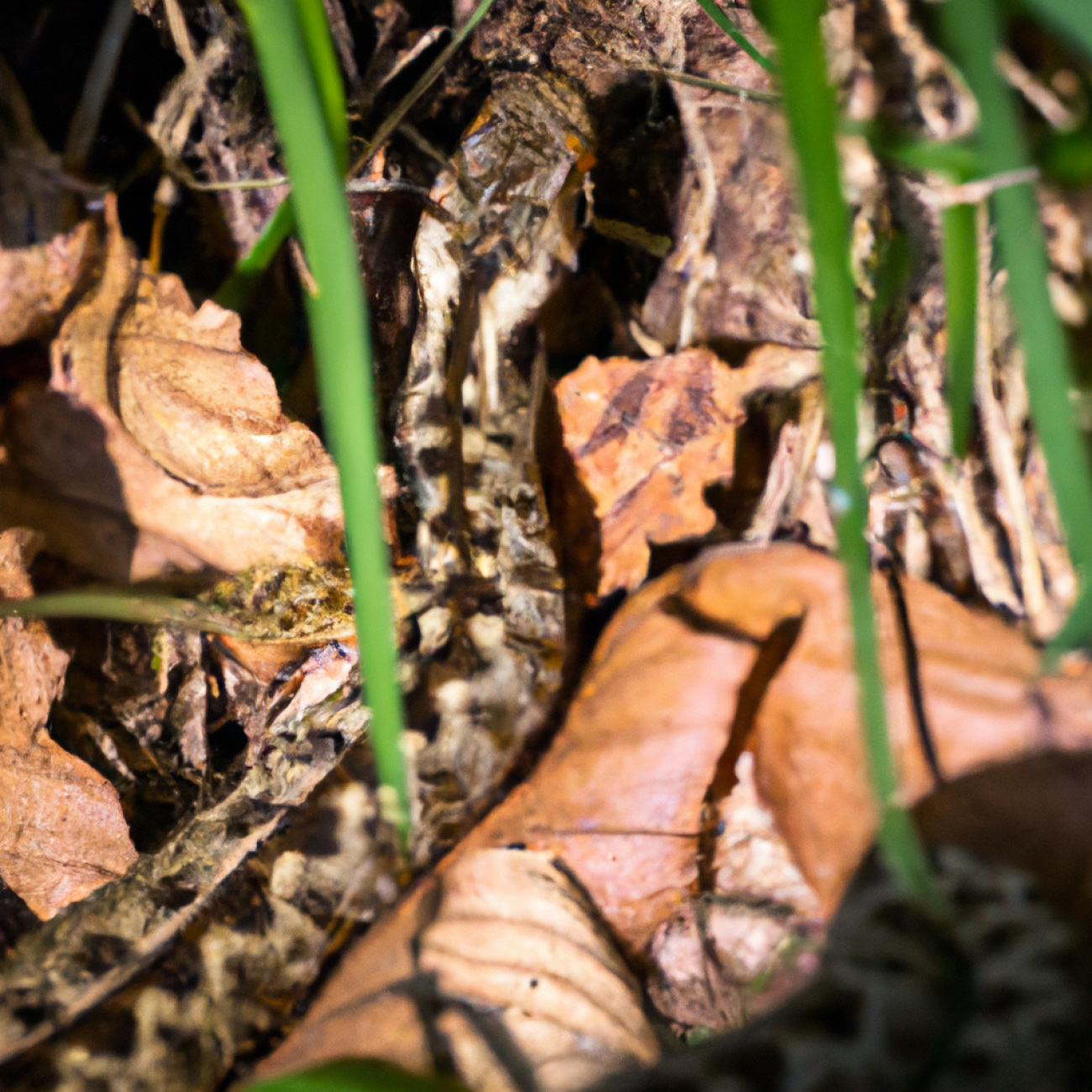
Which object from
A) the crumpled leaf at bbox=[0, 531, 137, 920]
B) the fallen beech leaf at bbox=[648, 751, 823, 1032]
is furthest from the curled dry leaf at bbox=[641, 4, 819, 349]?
the crumpled leaf at bbox=[0, 531, 137, 920]

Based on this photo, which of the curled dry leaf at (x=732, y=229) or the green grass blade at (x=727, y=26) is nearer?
the green grass blade at (x=727, y=26)

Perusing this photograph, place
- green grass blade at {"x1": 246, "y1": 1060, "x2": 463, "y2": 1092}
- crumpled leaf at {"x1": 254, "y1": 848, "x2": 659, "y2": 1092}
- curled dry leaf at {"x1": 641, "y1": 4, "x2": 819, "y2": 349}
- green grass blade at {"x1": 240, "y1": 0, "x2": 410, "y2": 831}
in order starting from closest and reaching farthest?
green grass blade at {"x1": 240, "y1": 0, "x2": 410, "y2": 831}
green grass blade at {"x1": 246, "y1": 1060, "x2": 463, "y2": 1092}
crumpled leaf at {"x1": 254, "y1": 848, "x2": 659, "y2": 1092}
curled dry leaf at {"x1": 641, "y1": 4, "x2": 819, "y2": 349}

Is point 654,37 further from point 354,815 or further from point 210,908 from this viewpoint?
Answer: point 210,908

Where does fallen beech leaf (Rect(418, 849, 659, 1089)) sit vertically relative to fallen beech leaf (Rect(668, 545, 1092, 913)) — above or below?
below

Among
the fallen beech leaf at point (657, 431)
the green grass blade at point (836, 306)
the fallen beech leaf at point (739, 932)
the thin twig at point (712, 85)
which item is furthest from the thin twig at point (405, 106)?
the fallen beech leaf at point (739, 932)

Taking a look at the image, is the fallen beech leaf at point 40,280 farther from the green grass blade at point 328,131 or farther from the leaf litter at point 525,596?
the green grass blade at point 328,131

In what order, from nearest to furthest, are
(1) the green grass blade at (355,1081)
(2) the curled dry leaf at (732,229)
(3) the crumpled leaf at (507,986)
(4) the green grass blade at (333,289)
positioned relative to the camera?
(4) the green grass blade at (333,289)
(1) the green grass blade at (355,1081)
(3) the crumpled leaf at (507,986)
(2) the curled dry leaf at (732,229)

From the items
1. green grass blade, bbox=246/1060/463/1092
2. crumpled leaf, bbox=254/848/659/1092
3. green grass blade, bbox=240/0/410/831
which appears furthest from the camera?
crumpled leaf, bbox=254/848/659/1092

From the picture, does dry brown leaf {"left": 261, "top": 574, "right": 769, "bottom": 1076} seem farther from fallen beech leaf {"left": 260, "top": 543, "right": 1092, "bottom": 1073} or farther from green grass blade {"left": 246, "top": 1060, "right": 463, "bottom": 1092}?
green grass blade {"left": 246, "top": 1060, "right": 463, "bottom": 1092}
